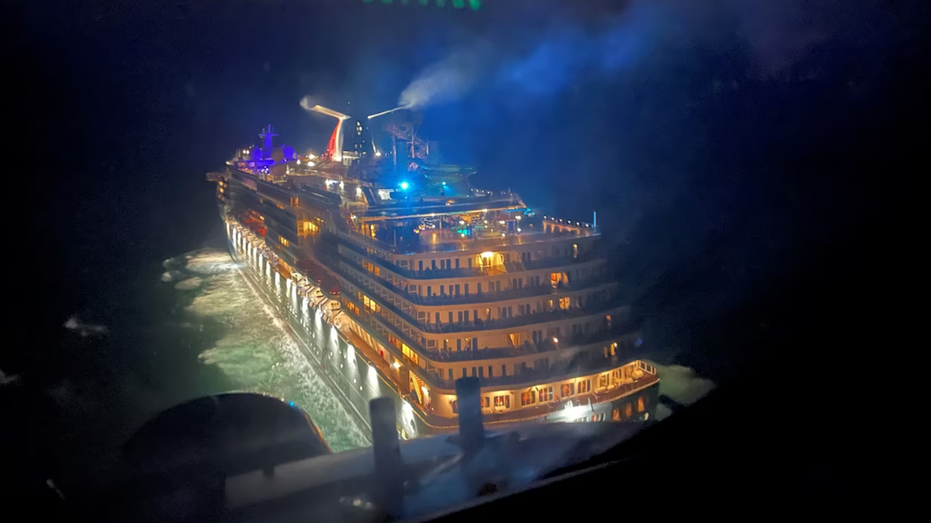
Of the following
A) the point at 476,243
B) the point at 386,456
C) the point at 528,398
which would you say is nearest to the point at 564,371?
the point at 528,398

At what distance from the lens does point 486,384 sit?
457 cm

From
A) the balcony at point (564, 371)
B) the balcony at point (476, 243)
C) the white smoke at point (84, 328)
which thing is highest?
the balcony at point (476, 243)

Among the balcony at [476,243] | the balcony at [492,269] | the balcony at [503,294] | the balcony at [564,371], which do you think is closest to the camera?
the balcony at [564,371]

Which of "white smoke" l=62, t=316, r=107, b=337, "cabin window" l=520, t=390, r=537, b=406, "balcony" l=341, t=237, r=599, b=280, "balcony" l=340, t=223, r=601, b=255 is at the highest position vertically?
"balcony" l=340, t=223, r=601, b=255

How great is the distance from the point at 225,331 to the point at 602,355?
251 inches

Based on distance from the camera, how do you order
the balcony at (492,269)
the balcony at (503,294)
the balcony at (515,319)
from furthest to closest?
1. the balcony at (492,269)
2. the balcony at (503,294)
3. the balcony at (515,319)

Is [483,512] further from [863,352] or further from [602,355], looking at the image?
[602,355]

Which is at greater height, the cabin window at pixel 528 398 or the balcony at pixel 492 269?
the balcony at pixel 492 269

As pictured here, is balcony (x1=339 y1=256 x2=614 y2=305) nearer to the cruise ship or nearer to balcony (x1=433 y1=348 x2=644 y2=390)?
the cruise ship

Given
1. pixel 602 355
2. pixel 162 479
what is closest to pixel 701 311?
pixel 602 355

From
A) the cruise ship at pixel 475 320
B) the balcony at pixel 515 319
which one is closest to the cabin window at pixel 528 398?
the cruise ship at pixel 475 320

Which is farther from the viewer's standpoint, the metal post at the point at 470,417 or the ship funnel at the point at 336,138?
the ship funnel at the point at 336,138

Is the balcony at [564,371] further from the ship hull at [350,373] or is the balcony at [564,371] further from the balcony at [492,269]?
the balcony at [492,269]

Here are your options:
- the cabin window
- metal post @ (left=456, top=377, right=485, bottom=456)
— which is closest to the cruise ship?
the cabin window
